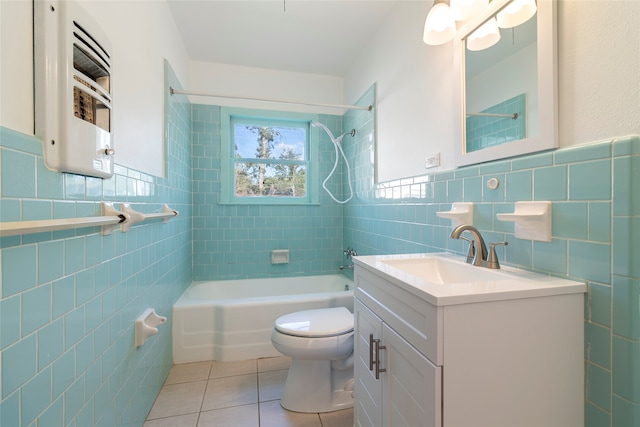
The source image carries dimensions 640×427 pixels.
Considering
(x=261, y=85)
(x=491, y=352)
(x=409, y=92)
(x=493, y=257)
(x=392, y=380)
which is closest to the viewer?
(x=491, y=352)

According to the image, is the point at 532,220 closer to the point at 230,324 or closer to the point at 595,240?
the point at 595,240

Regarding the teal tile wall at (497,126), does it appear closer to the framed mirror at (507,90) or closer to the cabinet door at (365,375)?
the framed mirror at (507,90)

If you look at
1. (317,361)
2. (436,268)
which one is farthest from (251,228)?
(436,268)

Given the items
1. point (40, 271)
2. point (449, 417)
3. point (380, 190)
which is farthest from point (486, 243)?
point (40, 271)

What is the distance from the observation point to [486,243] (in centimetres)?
115

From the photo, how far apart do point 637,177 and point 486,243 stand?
0.52m

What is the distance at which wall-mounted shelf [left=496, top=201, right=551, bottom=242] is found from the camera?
2.92ft

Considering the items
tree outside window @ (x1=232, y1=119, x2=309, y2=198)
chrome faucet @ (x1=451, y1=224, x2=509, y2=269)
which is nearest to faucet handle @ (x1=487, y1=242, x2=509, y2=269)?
chrome faucet @ (x1=451, y1=224, x2=509, y2=269)

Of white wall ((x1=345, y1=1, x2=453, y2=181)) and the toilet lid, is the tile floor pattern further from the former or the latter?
white wall ((x1=345, y1=1, x2=453, y2=181))

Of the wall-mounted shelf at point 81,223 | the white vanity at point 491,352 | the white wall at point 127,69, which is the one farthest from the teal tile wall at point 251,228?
the white vanity at point 491,352

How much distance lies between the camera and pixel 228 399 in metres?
1.66

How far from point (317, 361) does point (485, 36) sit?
178 cm

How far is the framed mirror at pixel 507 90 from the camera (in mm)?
903

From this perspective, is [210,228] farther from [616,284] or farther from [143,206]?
[616,284]
